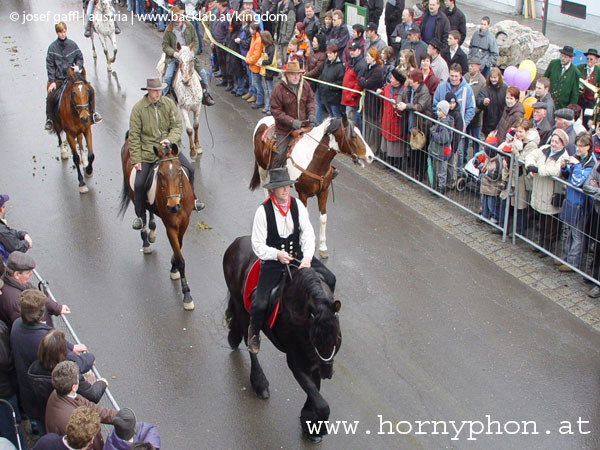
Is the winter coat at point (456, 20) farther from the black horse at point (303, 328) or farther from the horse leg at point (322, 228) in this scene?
the black horse at point (303, 328)

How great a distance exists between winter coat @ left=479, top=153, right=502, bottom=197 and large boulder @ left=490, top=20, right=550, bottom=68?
17.6 ft

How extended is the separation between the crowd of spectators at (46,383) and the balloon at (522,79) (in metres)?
8.91

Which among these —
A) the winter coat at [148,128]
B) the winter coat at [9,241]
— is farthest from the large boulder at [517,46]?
the winter coat at [9,241]

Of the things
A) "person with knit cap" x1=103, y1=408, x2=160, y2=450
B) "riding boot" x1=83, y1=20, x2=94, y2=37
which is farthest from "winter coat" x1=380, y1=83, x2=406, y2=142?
"riding boot" x1=83, y1=20, x2=94, y2=37

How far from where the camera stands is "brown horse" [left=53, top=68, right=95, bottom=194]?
12.8 metres

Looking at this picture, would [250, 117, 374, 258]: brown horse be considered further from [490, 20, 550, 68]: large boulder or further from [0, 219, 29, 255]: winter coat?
[490, 20, 550, 68]: large boulder

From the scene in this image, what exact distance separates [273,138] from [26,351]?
18.8 feet

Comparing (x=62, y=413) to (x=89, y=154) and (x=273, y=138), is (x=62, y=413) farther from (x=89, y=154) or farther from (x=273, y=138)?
(x=89, y=154)

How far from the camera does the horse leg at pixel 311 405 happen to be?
7.04 m

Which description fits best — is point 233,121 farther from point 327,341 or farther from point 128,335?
point 327,341

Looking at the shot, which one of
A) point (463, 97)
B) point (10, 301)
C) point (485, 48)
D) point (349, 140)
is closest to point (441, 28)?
point (485, 48)

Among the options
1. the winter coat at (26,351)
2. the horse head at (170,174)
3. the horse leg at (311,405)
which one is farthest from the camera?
the horse head at (170,174)

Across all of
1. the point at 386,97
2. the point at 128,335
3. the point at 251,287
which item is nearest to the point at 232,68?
the point at 386,97

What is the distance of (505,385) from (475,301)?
1692mm
